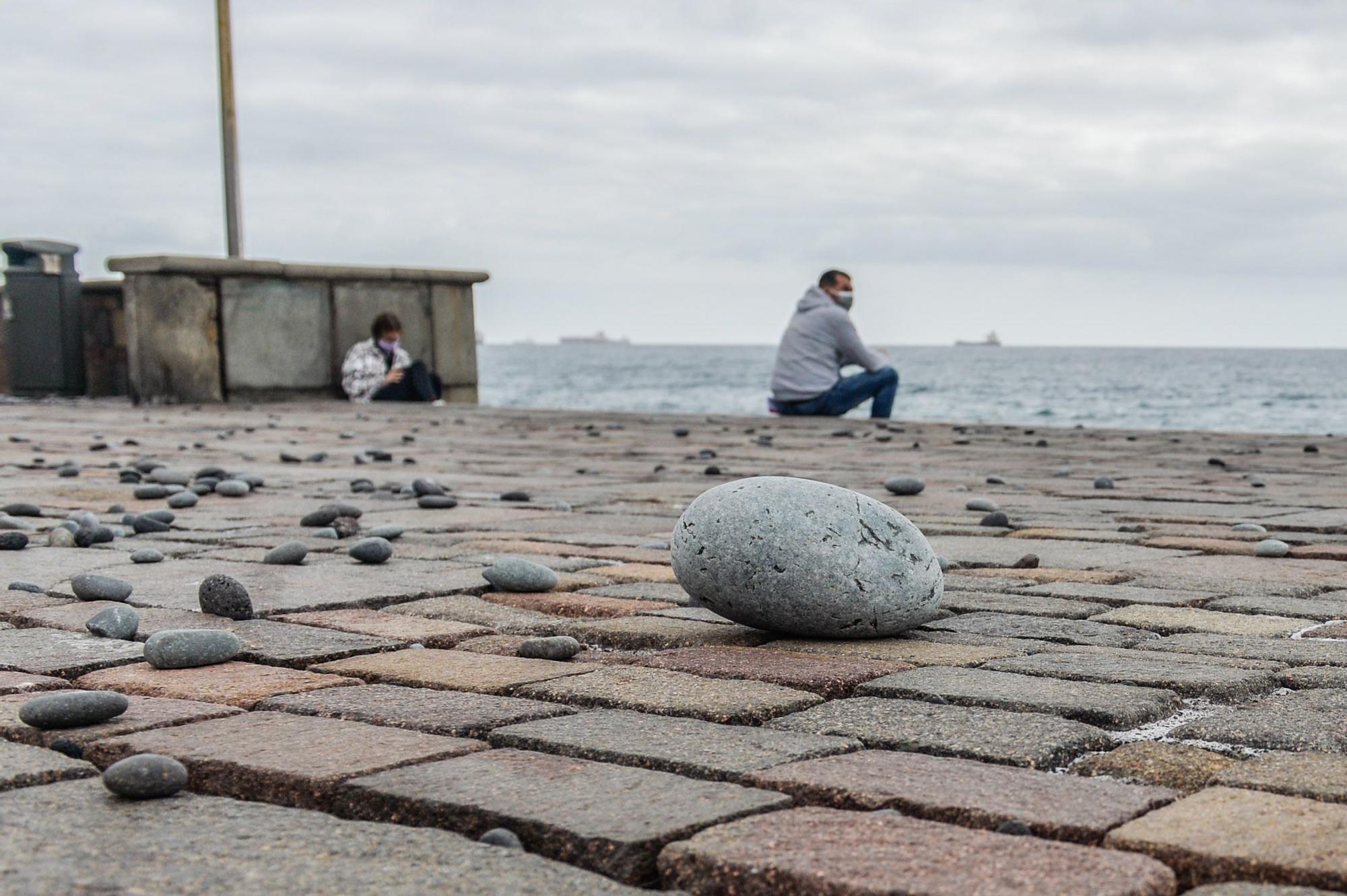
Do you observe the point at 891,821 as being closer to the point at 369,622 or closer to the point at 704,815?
the point at 704,815

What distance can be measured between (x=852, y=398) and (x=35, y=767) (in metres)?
9.40

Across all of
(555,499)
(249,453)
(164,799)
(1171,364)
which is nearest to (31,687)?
(164,799)

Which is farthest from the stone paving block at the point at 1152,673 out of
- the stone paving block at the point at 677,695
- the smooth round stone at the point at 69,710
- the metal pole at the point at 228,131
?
the metal pole at the point at 228,131

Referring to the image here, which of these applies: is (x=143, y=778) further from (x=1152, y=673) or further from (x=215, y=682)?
(x=1152, y=673)

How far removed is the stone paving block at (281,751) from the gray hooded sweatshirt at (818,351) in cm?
896

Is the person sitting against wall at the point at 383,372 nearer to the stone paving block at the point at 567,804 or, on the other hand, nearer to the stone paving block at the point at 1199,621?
the stone paving block at the point at 1199,621

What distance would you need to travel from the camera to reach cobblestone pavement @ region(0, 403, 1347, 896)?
1294mm

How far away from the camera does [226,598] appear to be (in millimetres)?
2611

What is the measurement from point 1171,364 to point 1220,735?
84.2 metres

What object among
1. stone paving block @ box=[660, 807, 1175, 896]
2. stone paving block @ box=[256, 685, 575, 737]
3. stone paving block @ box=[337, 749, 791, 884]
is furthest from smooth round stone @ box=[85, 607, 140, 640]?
stone paving block @ box=[660, 807, 1175, 896]

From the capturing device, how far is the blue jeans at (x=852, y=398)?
10727 mm

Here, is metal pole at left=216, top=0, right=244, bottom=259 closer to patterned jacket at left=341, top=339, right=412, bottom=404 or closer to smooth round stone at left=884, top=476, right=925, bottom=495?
patterned jacket at left=341, top=339, right=412, bottom=404

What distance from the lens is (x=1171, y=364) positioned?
266 ft

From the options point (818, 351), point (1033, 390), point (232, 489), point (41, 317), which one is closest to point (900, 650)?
point (232, 489)
